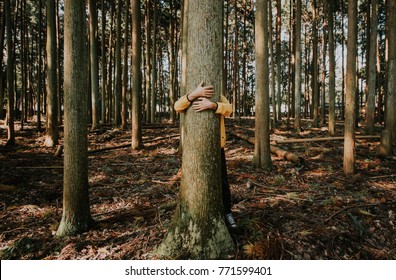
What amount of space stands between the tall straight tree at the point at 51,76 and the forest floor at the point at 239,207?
5.78 ft

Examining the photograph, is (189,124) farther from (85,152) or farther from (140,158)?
(140,158)

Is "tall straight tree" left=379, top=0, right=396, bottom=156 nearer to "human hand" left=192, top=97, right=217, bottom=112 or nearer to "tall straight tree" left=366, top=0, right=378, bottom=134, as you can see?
"tall straight tree" left=366, top=0, right=378, bottom=134

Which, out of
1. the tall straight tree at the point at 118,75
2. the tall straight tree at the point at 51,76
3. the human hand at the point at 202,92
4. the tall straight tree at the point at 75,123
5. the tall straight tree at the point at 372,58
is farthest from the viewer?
the tall straight tree at the point at 118,75

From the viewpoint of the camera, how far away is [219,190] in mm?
3152

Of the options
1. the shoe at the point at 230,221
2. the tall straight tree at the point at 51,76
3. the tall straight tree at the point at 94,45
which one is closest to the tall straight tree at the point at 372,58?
the shoe at the point at 230,221

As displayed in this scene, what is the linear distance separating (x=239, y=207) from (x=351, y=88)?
15.1 feet

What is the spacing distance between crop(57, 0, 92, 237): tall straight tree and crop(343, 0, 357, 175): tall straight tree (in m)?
6.20

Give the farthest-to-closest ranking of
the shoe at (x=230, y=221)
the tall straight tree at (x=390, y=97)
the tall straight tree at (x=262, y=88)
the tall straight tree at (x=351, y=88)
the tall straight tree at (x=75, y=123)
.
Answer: the tall straight tree at (x=390, y=97)
the tall straight tree at (x=262, y=88)
the tall straight tree at (x=351, y=88)
the tall straight tree at (x=75, y=123)
the shoe at (x=230, y=221)

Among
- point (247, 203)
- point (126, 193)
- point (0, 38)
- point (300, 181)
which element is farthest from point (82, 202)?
point (0, 38)

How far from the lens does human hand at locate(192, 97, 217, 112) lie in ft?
9.66

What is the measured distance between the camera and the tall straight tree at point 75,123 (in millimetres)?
3635

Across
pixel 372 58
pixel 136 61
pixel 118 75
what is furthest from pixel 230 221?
pixel 118 75

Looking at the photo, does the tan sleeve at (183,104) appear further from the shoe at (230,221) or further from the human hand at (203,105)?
the shoe at (230,221)

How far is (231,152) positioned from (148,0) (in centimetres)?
1240
